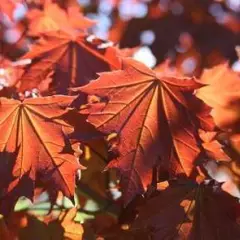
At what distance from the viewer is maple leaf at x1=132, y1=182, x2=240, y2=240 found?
3.04 ft

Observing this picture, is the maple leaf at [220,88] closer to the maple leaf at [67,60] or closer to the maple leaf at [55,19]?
the maple leaf at [67,60]

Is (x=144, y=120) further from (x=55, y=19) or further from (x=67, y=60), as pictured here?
(x=55, y=19)

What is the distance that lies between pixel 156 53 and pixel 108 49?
77cm

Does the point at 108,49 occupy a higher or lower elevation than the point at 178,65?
higher

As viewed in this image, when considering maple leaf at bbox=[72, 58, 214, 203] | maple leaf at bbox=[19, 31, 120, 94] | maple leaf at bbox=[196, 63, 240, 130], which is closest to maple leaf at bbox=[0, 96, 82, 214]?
maple leaf at bbox=[72, 58, 214, 203]

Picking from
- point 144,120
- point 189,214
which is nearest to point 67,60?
point 144,120

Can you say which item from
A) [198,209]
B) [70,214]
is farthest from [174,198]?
[70,214]

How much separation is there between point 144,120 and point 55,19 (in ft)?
2.05

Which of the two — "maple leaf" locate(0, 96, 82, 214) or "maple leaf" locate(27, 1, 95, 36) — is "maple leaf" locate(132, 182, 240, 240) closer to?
"maple leaf" locate(0, 96, 82, 214)

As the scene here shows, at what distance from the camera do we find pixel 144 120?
39.8 inches

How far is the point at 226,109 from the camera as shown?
1.35 metres

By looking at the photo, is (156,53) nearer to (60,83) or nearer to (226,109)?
(226,109)

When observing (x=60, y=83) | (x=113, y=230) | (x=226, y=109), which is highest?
(x=60, y=83)

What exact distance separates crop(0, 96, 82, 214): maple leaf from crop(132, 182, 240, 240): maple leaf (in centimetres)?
14
